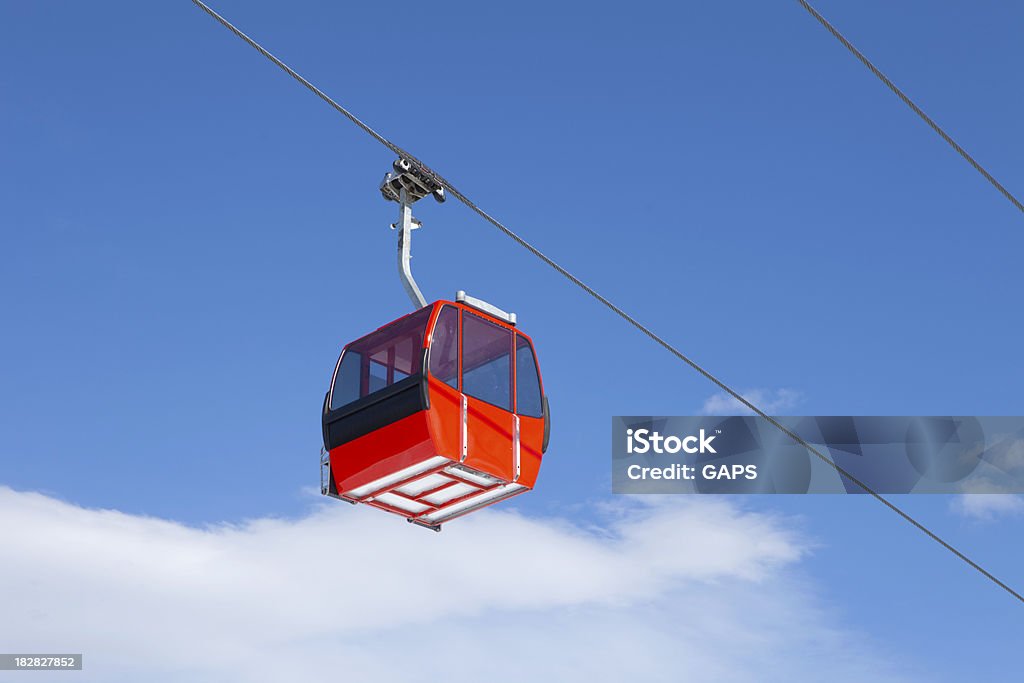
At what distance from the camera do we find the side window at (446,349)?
12977 millimetres

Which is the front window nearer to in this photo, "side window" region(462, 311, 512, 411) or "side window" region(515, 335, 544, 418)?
"side window" region(462, 311, 512, 411)

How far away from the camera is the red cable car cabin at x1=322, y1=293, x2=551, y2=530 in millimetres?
12828

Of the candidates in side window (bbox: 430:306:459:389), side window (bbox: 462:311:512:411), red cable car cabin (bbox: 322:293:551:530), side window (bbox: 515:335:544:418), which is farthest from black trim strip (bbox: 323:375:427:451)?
side window (bbox: 515:335:544:418)

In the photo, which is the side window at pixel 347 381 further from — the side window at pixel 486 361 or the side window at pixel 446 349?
the side window at pixel 486 361

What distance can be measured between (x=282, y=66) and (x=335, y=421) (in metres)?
4.15

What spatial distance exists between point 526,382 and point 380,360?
1.50 meters

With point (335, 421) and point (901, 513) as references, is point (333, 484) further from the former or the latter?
point (901, 513)

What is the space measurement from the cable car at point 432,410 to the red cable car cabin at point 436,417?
0.04 ft

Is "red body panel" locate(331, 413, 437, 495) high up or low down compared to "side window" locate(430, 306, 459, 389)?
down

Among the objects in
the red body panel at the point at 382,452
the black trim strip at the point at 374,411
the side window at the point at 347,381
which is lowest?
the red body panel at the point at 382,452

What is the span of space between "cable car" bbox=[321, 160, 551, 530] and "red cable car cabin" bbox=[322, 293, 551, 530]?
0.01 meters

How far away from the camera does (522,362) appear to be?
14.0m

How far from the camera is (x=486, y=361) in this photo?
13.6 meters

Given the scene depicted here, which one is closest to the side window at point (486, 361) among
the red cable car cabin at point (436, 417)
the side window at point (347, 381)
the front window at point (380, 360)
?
the red cable car cabin at point (436, 417)
